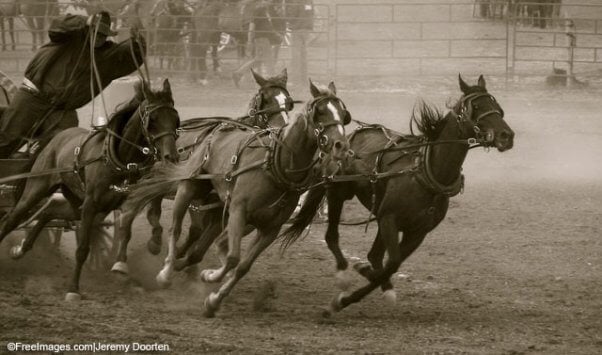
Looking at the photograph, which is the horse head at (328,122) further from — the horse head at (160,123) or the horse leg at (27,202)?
the horse leg at (27,202)

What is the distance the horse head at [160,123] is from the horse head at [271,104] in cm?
146

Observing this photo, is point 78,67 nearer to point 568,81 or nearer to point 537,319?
point 537,319

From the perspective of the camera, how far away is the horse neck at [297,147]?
28.5 feet

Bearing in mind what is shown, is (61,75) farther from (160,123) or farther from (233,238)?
(233,238)

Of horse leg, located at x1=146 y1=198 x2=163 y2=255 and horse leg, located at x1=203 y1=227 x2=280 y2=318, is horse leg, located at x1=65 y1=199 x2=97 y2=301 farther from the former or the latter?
horse leg, located at x1=203 y1=227 x2=280 y2=318

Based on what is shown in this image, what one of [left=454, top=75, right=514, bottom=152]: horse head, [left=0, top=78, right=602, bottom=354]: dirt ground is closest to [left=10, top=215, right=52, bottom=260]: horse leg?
[left=0, top=78, right=602, bottom=354]: dirt ground

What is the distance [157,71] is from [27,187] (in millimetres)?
13751

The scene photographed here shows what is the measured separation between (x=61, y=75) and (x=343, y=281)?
294cm

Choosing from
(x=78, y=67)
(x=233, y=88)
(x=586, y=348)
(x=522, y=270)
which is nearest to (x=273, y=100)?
(x=78, y=67)

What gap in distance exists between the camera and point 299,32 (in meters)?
23.0

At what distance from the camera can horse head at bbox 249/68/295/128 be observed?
10.4 meters

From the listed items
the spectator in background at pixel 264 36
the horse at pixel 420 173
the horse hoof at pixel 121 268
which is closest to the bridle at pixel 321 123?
the horse at pixel 420 173

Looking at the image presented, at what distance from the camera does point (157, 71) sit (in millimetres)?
23625

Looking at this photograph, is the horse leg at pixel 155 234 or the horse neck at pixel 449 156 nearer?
the horse neck at pixel 449 156
